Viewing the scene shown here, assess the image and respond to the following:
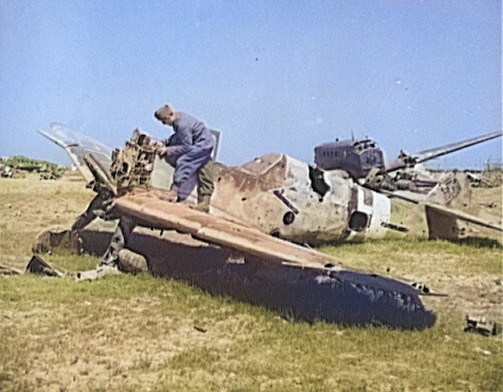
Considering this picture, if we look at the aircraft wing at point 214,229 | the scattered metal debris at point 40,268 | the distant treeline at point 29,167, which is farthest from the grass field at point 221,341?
the distant treeline at point 29,167

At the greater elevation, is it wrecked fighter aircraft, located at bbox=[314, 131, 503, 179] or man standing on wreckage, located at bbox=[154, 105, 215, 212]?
wrecked fighter aircraft, located at bbox=[314, 131, 503, 179]

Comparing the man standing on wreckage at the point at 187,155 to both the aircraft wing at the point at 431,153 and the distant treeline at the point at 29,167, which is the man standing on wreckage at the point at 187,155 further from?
the aircraft wing at the point at 431,153

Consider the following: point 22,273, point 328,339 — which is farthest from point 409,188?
point 22,273

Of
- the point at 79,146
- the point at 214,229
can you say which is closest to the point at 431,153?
the point at 214,229

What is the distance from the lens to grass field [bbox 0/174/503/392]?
1912 millimetres

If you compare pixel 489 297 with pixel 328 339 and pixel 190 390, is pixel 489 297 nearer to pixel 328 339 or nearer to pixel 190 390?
pixel 328 339

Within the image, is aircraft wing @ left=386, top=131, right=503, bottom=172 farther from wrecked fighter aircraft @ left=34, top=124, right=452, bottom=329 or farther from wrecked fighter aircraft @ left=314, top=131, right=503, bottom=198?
wrecked fighter aircraft @ left=34, top=124, right=452, bottom=329

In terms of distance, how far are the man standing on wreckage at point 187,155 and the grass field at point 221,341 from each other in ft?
1.49

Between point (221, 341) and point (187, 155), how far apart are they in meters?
0.98

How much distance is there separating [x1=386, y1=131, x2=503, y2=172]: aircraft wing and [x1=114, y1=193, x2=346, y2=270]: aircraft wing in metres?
0.65

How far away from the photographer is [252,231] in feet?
9.29

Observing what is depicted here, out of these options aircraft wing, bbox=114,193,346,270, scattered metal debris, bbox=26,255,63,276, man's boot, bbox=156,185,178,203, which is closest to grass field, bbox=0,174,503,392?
scattered metal debris, bbox=26,255,63,276

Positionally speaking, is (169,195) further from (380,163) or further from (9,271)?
(380,163)

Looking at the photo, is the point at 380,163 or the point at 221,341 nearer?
the point at 221,341
